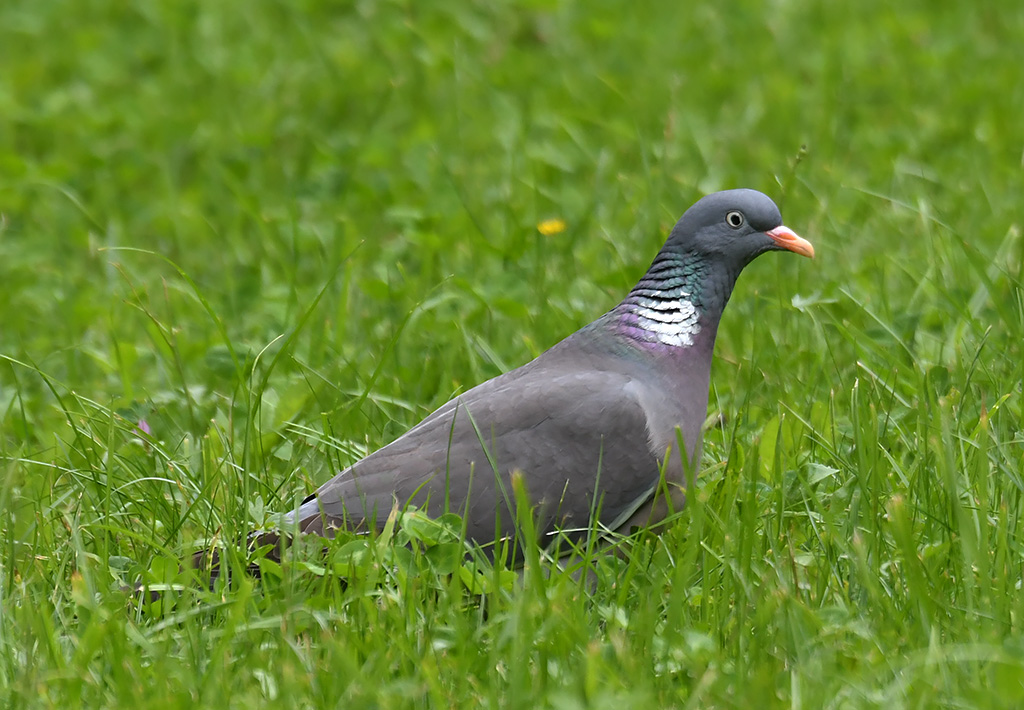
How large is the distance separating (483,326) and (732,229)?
1421 mm

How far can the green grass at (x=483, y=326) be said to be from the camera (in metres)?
3.07

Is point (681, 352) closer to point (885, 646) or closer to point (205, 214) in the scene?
point (885, 646)

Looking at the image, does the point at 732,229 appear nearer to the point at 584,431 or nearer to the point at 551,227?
the point at 584,431

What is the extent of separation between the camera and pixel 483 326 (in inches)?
203

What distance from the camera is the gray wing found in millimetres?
3570

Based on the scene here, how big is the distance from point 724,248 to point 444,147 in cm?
318

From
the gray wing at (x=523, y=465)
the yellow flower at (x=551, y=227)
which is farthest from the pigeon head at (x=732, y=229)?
the yellow flower at (x=551, y=227)

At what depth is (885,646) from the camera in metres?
3.09

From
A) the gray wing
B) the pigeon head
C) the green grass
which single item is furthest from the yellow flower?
the gray wing

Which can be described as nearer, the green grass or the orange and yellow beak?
the green grass

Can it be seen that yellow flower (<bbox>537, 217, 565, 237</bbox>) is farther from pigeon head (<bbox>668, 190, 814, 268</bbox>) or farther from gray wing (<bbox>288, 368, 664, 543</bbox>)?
gray wing (<bbox>288, 368, 664, 543</bbox>)

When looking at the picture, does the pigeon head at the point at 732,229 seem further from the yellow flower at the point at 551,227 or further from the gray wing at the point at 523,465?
the yellow flower at the point at 551,227

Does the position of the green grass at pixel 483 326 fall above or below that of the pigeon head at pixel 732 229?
below

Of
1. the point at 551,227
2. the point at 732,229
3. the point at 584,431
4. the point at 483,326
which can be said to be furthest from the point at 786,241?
the point at 551,227
